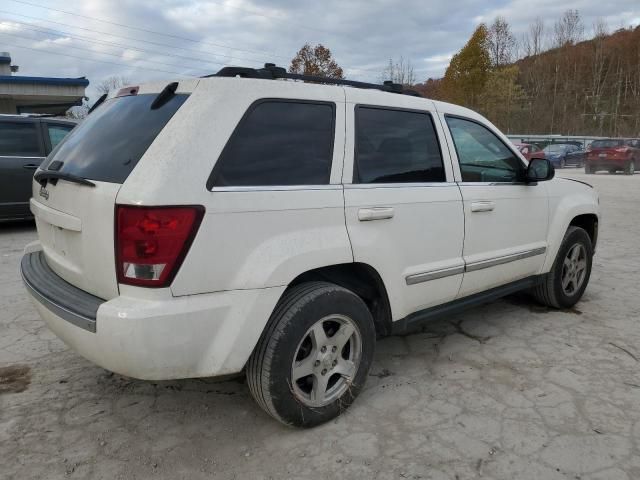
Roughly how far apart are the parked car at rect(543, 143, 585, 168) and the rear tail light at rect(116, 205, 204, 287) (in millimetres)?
29811

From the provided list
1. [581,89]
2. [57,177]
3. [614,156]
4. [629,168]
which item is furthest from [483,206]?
[581,89]

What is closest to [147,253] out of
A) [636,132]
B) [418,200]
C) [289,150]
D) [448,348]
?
[289,150]

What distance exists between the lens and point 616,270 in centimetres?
579

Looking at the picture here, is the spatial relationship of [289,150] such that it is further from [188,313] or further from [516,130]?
[516,130]

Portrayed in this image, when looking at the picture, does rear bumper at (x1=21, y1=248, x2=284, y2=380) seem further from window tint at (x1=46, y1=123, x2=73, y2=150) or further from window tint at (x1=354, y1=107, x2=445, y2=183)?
window tint at (x1=46, y1=123, x2=73, y2=150)

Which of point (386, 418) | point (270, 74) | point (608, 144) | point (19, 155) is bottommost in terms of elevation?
point (386, 418)

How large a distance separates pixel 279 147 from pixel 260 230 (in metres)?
0.47

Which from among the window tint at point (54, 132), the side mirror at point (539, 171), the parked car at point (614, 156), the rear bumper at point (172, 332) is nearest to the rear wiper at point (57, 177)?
the rear bumper at point (172, 332)

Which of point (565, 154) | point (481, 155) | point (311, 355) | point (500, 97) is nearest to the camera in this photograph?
point (311, 355)

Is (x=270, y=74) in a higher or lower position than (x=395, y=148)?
higher

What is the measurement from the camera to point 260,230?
225 cm

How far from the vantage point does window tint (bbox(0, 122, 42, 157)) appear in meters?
7.40

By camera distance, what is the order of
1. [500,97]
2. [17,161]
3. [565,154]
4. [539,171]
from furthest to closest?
[500,97], [565,154], [17,161], [539,171]

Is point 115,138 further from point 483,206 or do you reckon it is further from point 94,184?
point 483,206
